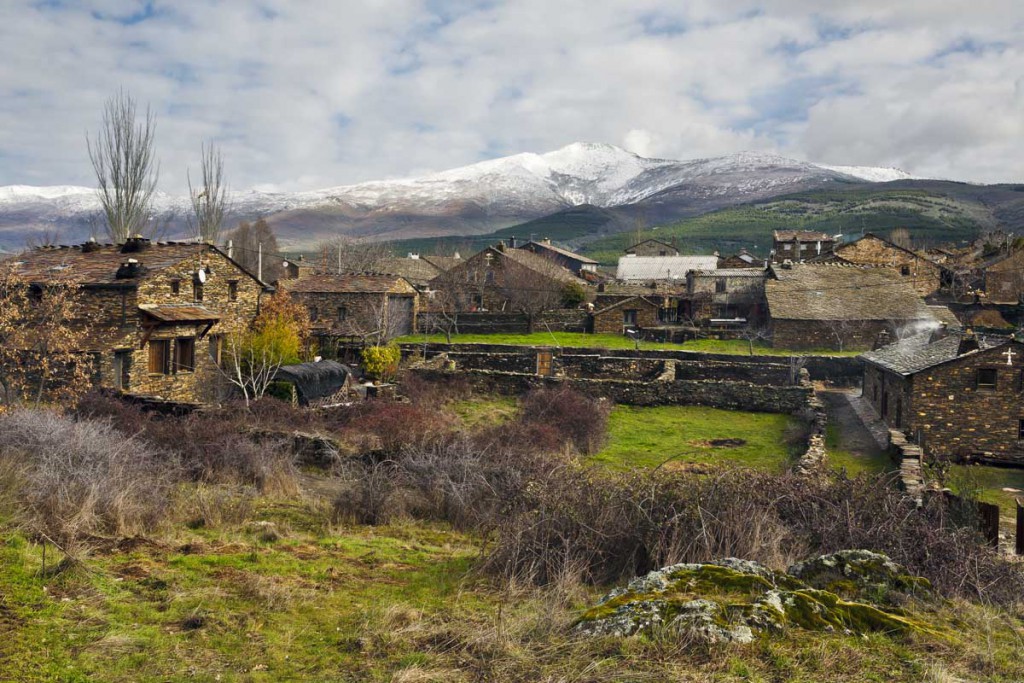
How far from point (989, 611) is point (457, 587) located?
4.85 meters

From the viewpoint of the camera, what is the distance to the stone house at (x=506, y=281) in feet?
161

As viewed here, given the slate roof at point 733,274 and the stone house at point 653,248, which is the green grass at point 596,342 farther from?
the stone house at point 653,248

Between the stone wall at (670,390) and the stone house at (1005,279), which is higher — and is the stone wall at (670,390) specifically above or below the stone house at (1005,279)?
below

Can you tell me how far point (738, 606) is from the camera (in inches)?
209

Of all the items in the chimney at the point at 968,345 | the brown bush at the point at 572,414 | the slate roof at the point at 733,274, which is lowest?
the brown bush at the point at 572,414

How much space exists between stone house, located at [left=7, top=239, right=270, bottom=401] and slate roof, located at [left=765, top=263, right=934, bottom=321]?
95.1ft

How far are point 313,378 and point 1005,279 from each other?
51.3 meters

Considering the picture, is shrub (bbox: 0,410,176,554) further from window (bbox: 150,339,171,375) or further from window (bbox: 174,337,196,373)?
window (bbox: 174,337,196,373)

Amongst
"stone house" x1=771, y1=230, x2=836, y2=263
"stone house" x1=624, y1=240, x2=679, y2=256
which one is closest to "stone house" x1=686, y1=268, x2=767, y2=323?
"stone house" x1=771, y1=230, x2=836, y2=263

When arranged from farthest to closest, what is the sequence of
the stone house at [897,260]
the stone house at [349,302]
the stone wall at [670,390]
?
the stone house at [897,260] → the stone house at [349,302] → the stone wall at [670,390]

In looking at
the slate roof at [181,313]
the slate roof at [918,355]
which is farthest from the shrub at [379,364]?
the slate roof at [918,355]

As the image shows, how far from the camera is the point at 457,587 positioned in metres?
6.97

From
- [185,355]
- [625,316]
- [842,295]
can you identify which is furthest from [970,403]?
[625,316]

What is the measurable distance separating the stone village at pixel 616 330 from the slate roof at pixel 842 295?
5.8 inches
